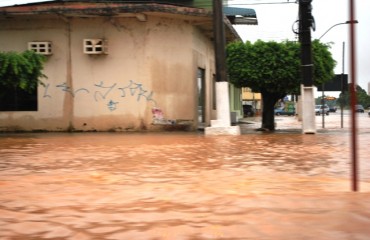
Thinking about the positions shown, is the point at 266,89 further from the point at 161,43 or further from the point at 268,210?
the point at 268,210

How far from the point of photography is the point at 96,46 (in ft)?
54.3

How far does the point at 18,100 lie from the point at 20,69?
349cm

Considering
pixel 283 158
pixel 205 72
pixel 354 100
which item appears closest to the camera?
pixel 354 100

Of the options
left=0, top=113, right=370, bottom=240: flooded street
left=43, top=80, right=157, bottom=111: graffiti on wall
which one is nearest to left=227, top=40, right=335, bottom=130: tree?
left=43, top=80, right=157, bottom=111: graffiti on wall

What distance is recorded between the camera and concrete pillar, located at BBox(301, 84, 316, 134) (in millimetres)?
14805

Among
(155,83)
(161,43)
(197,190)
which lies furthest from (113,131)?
(197,190)

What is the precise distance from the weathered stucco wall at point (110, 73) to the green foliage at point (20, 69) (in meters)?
2.22

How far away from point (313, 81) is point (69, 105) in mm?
8941

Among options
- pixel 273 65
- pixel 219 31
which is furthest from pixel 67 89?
pixel 273 65

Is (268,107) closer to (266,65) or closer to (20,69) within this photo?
(266,65)

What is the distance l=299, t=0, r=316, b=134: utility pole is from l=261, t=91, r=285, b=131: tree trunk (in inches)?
77.3

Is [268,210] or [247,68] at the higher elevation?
[247,68]

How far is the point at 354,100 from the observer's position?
4547 mm

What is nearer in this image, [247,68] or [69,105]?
[247,68]
